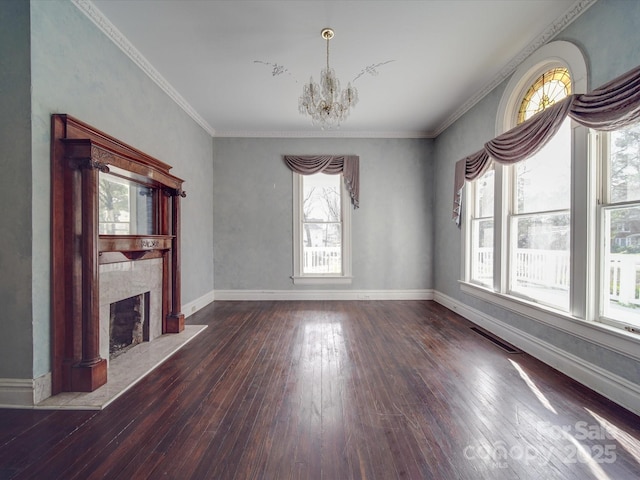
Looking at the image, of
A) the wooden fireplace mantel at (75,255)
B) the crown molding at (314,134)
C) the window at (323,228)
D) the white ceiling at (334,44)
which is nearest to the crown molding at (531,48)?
the white ceiling at (334,44)

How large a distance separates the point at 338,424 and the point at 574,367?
2116 mm

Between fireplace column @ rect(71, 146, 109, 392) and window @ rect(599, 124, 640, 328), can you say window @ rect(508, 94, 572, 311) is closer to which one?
window @ rect(599, 124, 640, 328)

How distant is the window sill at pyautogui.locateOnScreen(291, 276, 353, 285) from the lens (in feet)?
17.1

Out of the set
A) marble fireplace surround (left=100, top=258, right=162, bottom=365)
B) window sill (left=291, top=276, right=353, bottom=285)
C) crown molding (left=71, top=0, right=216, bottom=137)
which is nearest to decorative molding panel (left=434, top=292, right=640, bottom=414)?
window sill (left=291, top=276, right=353, bottom=285)

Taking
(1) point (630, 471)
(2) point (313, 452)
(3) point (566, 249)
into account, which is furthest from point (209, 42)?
(1) point (630, 471)

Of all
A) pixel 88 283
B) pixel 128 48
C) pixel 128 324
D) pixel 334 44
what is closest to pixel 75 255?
pixel 88 283

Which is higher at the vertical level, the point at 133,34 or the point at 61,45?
the point at 133,34

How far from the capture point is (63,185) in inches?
84.0

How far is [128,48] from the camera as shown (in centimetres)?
285

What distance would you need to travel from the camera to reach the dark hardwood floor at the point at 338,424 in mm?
1456

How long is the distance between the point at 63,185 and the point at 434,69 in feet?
12.7

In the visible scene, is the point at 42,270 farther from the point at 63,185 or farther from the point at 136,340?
the point at 136,340

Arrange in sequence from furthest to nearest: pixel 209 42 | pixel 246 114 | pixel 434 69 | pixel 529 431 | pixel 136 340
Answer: pixel 246 114 < pixel 434 69 < pixel 136 340 < pixel 209 42 < pixel 529 431

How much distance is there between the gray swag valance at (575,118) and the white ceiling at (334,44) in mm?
793
